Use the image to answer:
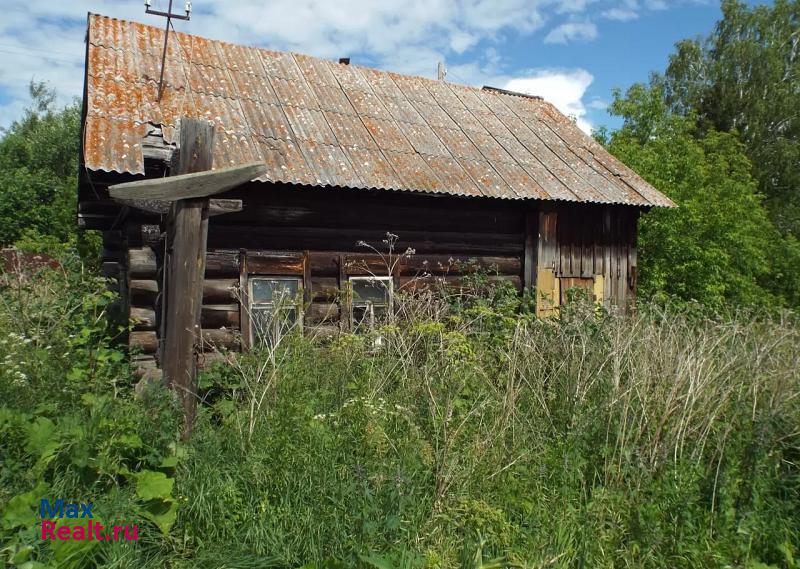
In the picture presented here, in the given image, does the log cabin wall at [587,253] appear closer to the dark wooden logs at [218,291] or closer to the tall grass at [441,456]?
the tall grass at [441,456]

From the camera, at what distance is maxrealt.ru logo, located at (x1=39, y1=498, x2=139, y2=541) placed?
2533 millimetres

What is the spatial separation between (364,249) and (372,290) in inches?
22.6

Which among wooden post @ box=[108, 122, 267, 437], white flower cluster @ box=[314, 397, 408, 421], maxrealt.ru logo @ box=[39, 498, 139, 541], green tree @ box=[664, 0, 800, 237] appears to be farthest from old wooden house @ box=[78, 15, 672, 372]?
green tree @ box=[664, 0, 800, 237]

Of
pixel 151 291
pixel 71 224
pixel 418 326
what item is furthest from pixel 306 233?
pixel 71 224

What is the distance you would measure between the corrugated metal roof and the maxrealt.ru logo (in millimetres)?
4001

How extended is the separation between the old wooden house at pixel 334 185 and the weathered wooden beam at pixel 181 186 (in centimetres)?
180

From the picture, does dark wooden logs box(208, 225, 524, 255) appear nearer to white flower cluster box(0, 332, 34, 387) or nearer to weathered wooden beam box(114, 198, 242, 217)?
white flower cluster box(0, 332, 34, 387)

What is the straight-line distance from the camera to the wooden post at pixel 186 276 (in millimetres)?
3777

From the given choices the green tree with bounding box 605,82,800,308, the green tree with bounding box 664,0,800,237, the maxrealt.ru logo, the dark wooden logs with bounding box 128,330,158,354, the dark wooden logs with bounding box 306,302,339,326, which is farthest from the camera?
the green tree with bounding box 664,0,800,237

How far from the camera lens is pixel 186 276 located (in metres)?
3.80

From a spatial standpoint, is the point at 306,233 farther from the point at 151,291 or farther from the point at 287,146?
Result: the point at 151,291

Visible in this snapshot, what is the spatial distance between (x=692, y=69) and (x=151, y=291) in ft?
79.0

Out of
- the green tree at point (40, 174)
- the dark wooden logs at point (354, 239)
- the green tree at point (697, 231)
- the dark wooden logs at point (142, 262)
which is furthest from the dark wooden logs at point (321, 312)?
the green tree at point (40, 174)

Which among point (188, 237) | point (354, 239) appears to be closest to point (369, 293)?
point (354, 239)
